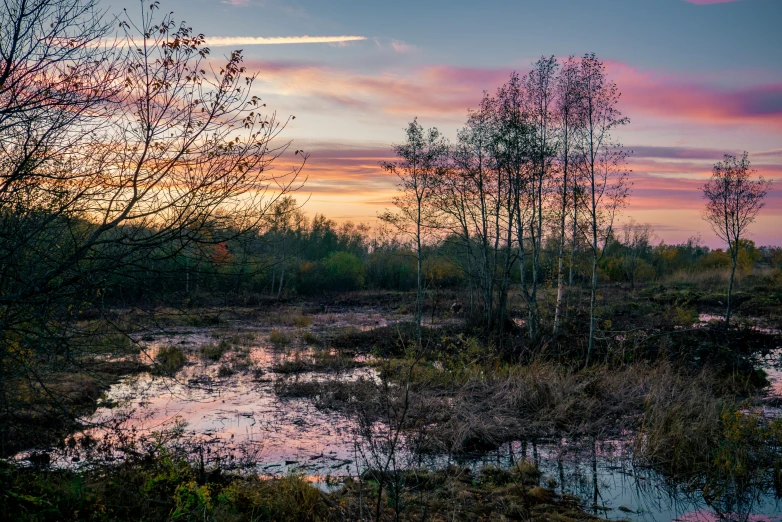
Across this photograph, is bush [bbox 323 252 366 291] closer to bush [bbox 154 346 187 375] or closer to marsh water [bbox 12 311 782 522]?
bush [bbox 154 346 187 375]

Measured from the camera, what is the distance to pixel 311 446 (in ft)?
30.0

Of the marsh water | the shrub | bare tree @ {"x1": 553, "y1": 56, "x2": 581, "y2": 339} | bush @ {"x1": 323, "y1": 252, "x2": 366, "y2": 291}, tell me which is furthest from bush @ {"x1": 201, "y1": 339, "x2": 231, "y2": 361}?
bush @ {"x1": 323, "y1": 252, "x2": 366, "y2": 291}

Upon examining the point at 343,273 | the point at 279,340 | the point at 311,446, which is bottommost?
the point at 311,446

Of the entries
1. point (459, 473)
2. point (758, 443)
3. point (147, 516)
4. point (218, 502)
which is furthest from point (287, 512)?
point (758, 443)

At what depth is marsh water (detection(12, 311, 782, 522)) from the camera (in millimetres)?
6922

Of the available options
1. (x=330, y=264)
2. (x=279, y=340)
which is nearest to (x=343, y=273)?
(x=330, y=264)

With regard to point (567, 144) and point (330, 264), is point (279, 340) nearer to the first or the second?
point (567, 144)

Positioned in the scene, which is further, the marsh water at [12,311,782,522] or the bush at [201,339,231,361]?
the bush at [201,339,231,361]

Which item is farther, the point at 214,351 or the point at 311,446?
the point at 214,351

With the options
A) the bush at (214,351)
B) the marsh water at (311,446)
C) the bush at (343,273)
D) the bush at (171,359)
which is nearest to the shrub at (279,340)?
the bush at (214,351)

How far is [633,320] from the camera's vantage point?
Result: 24.5m

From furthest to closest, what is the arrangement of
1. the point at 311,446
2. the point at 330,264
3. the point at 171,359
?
the point at 330,264 → the point at 171,359 → the point at 311,446

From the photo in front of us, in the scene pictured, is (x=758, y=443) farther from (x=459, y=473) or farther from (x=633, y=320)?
(x=633, y=320)

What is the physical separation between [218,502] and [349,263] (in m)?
45.8
